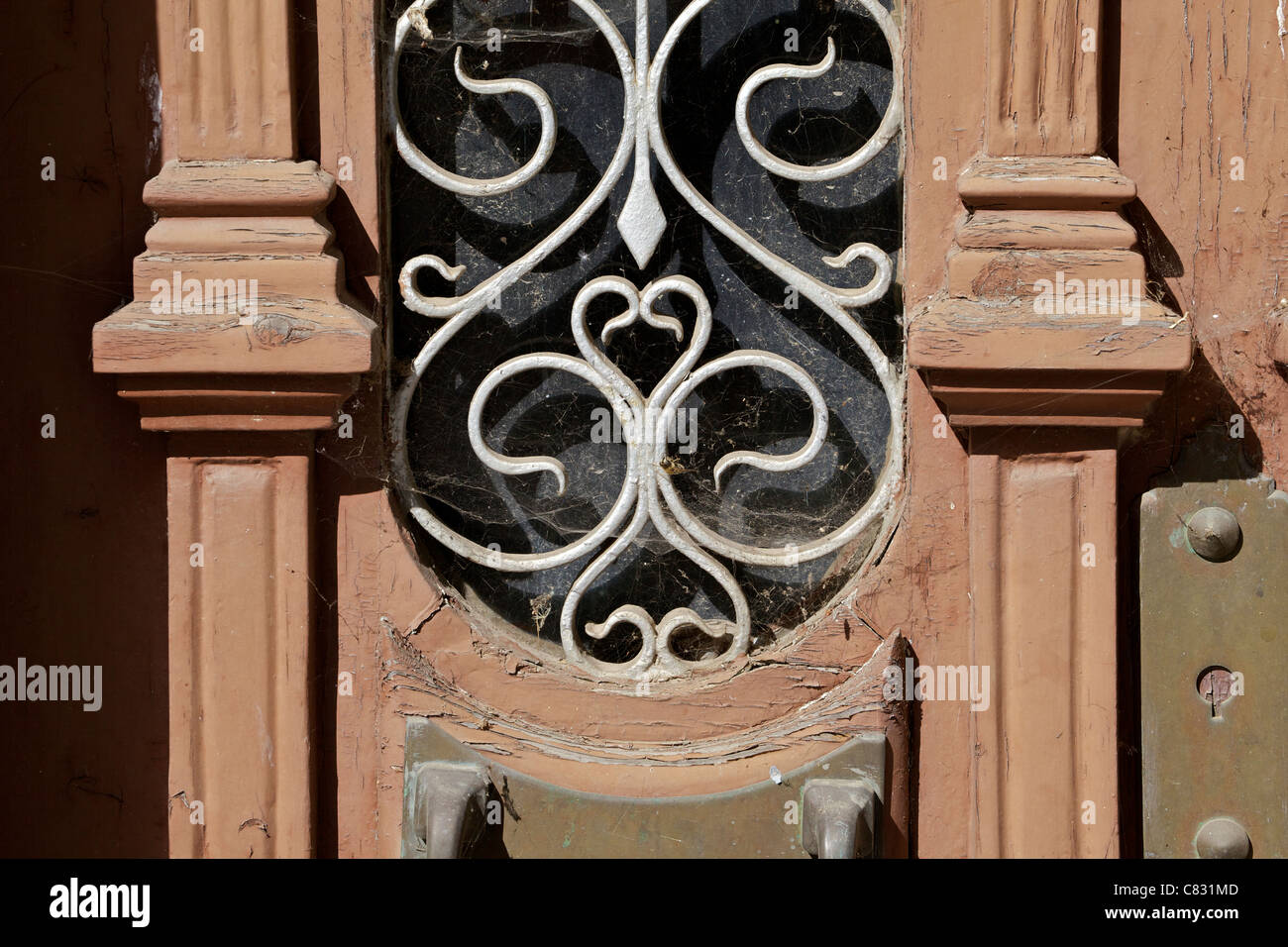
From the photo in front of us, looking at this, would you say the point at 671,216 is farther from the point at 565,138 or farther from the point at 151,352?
the point at 151,352

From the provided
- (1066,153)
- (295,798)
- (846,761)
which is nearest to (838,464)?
(846,761)

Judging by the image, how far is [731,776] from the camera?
1.84m

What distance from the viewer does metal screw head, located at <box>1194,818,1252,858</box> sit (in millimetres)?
1846

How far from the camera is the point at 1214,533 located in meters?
1.84

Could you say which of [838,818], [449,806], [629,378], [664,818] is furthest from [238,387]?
[838,818]

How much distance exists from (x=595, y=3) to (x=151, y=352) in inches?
35.2

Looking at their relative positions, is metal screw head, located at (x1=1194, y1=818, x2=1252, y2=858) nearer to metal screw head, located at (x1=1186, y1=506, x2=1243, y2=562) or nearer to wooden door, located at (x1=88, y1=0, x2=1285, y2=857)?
wooden door, located at (x1=88, y1=0, x2=1285, y2=857)

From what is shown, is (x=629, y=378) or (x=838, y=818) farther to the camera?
(x=629, y=378)

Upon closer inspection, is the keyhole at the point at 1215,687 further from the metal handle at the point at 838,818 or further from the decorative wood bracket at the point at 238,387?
the decorative wood bracket at the point at 238,387

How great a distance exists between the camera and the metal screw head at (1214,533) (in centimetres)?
184

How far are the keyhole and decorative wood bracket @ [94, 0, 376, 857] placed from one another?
55.3 inches

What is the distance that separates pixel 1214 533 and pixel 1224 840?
48 centimetres

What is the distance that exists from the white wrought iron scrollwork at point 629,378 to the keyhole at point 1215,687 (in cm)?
57

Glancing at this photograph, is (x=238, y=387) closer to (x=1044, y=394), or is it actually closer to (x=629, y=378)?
(x=629, y=378)
